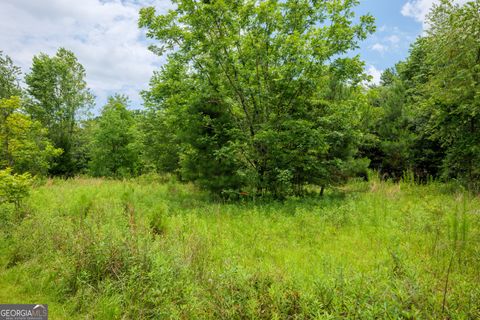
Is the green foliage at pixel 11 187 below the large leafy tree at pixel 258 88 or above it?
below

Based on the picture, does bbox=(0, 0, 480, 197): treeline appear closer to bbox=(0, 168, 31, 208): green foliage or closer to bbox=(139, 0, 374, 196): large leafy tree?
bbox=(139, 0, 374, 196): large leafy tree

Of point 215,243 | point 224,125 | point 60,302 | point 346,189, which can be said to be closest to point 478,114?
point 346,189

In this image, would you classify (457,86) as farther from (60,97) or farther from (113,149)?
(60,97)

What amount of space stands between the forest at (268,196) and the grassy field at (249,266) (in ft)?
0.09

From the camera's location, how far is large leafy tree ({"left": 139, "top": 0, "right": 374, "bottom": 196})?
9648mm

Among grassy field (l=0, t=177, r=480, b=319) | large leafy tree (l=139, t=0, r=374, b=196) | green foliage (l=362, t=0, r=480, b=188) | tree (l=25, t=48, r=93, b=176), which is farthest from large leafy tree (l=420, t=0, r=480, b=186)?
tree (l=25, t=48, r=93, b=176)

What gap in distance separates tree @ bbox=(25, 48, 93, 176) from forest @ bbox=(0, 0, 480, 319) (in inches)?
322

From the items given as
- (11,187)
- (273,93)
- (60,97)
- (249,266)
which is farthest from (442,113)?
(60,97)

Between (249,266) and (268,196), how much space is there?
6.44 metres

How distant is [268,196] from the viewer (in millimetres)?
10641

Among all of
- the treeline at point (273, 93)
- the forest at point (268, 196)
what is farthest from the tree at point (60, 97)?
the treeline at point (273, 93)

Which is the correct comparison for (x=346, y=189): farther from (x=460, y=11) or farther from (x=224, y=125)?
(x=460, y=11)

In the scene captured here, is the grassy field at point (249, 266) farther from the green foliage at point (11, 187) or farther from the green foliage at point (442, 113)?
the green foliage at point (442, 113)

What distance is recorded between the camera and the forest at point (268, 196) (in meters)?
3.35
